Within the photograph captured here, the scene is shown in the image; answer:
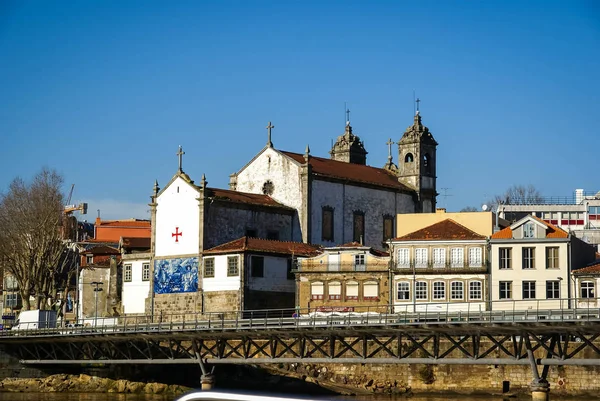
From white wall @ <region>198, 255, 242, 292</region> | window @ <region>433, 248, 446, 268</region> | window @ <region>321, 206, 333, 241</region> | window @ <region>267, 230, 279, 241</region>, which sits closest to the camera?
window @ <region>433, 248, 446, 268</region>

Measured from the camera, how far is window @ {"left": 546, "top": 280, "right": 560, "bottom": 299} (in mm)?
A: 75562

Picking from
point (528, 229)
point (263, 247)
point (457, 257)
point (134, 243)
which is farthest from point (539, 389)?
point (134, 243)

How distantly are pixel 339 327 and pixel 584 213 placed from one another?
10862 cm

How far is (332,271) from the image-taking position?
3223 inches

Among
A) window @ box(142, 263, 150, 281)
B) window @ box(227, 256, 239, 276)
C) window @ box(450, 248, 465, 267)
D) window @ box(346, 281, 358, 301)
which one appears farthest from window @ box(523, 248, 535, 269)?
window @ box(142, 263, 150, 281)

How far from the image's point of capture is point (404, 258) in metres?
80.8

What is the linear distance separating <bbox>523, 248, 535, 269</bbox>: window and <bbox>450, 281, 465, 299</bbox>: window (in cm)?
468

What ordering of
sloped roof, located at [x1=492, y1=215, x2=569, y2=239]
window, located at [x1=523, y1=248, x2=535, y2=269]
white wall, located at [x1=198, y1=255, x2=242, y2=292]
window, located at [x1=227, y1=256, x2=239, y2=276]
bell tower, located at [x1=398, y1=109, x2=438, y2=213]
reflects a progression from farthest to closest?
bell tower, located at [x1=398, y1=109, x2=438, y2=213], window, located at [x1=227, y1=256, x2=239, y2=276], white wall, located at [x1=198, y1=255, x2=242, y2=292], sloped roof, located at [x1=492, y1=215, x2=569, y2=239], window, located at [x1=523, y1=248, x2=535, y2=269]

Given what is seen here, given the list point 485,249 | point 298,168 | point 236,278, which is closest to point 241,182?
point 298,168

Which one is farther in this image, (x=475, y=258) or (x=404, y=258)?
(x=404, y=258)

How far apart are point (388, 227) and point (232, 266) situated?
66.5ft

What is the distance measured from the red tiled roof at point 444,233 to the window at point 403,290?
3.44 meters

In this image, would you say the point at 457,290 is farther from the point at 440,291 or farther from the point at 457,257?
the point at 457,257

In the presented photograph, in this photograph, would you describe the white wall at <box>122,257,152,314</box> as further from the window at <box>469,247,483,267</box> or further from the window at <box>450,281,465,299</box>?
the window at <box>469,247,483,267</box>
